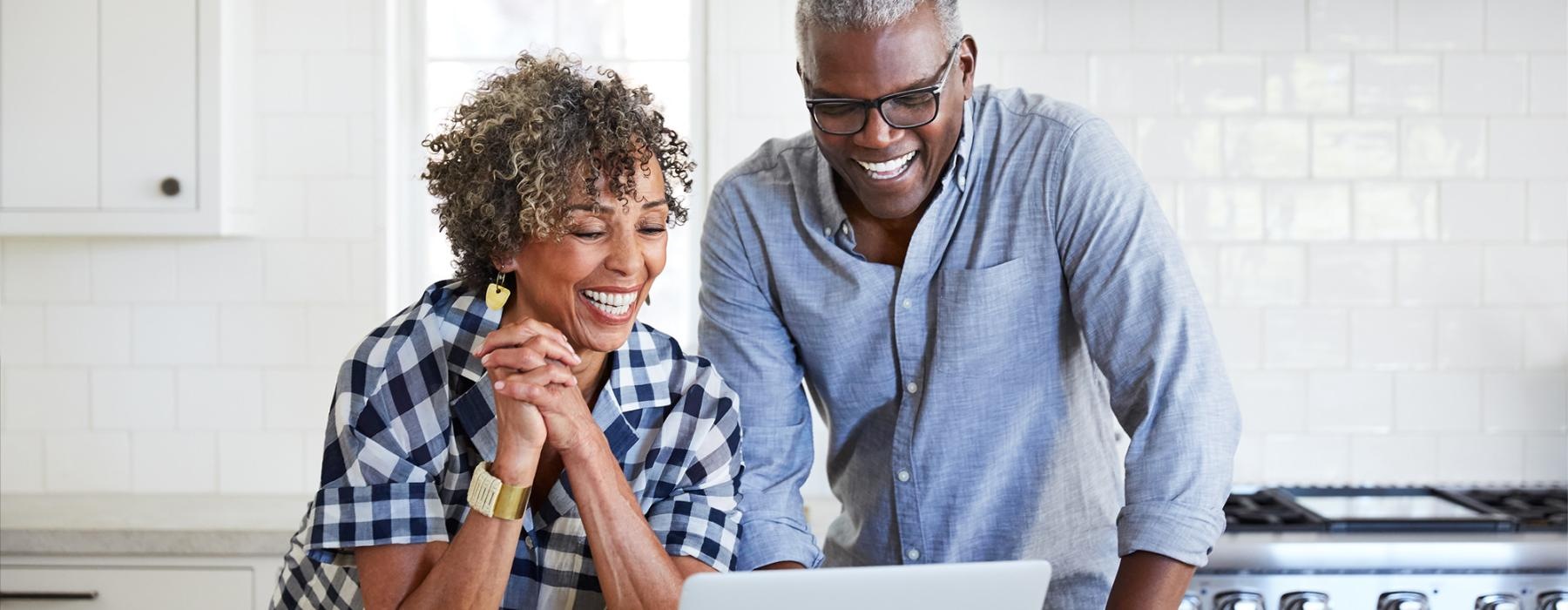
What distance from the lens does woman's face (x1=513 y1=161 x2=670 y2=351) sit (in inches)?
57.7

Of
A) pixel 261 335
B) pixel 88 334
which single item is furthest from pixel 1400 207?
pixel 88 334

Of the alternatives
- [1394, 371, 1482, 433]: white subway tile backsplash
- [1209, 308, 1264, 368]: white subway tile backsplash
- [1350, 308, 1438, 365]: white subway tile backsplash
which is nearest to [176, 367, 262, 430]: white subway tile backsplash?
[1209, 308, 1264, 368]: white subway tile backsplash

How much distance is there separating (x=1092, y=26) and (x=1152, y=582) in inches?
75.4

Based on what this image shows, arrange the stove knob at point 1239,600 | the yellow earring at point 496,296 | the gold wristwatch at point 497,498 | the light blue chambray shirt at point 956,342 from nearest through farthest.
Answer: the gold wristwatch at point 497,498 → the yellow earring at point 496,296 → the light blue chambray shirt at point 956,342 → the stove knob at point 1239,600

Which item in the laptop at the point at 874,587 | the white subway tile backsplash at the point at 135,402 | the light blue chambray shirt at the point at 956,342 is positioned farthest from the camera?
the white subway tile backsplash at the point at 135,402

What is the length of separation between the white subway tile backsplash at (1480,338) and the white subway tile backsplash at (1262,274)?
13.5 inches

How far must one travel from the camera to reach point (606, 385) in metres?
1.56

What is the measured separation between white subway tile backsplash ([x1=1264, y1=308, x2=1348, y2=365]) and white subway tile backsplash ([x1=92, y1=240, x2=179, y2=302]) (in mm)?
2579

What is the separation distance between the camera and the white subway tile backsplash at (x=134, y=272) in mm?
3129

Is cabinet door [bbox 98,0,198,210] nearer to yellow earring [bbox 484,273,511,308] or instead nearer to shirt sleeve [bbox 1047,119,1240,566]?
yellow earring [bbox 484,273,511,308]

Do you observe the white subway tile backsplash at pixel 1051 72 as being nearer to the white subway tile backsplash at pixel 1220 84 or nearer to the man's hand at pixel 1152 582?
the white subway tile backsplash at pixel 1220 84

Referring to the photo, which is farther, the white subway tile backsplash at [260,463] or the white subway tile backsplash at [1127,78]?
the white subway tile backsplash at [260,463]

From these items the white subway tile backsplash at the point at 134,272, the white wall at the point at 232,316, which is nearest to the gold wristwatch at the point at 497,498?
the white wall at the point at 232,316

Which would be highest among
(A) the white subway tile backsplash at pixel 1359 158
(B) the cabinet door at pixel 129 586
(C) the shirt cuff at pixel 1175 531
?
(A) the white subway tile backsplash at pixel 1359 158
